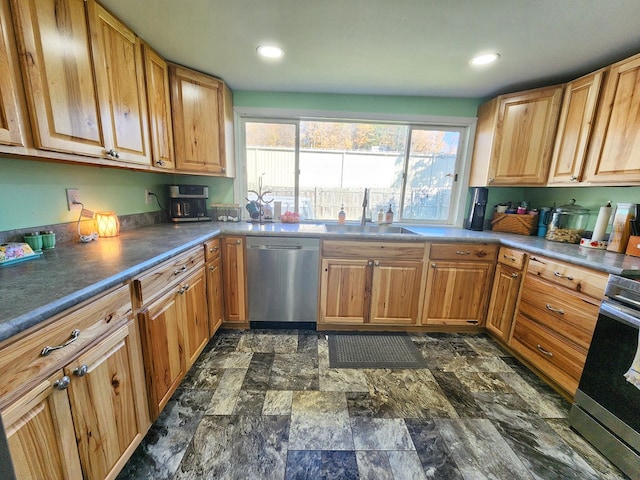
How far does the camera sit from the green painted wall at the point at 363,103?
8.03 ft

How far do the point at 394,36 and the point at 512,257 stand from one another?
1.80 meters

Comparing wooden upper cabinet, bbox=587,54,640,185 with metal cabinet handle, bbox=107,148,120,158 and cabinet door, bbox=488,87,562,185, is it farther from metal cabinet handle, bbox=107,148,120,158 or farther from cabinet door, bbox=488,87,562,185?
metal cabinet handle, bbox=107,148,120,158

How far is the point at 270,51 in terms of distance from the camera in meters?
1.71

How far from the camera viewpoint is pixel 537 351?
5.64 ft

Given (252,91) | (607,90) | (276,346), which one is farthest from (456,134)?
(276,346)

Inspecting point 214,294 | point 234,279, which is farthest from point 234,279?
point 214,294

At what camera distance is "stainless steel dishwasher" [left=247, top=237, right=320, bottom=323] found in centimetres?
211

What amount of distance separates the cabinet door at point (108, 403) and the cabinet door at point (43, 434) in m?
0.03

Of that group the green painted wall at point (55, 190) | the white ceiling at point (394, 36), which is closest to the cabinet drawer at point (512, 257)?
the white ceiling at point (394, 36)

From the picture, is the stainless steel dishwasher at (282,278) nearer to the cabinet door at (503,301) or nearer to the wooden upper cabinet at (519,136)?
the cabinet door at (503,301)

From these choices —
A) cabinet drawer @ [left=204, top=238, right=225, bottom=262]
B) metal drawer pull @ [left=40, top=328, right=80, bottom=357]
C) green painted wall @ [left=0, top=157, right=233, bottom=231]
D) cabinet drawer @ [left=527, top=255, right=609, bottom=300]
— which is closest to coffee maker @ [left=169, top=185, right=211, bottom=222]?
green painted wall @ [left=0, top=157, right=233, bottom=231]

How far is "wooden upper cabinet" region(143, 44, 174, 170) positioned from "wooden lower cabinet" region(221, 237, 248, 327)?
77 centimetres

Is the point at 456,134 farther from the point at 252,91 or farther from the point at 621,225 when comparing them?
the point at 252,91

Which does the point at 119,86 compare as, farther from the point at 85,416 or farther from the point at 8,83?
the point at 85,416
